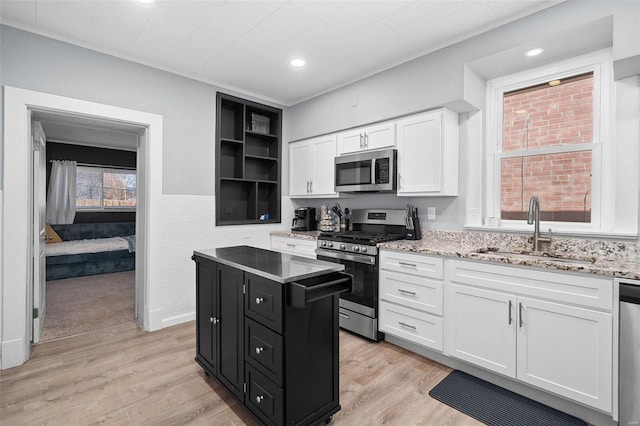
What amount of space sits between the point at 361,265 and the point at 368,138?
4.43 feet

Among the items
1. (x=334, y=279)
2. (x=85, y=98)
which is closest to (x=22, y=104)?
(x=85, y=98)

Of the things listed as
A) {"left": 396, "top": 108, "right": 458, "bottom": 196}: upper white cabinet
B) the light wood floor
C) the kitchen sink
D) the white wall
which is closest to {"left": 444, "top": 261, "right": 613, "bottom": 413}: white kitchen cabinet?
the kitchen sink

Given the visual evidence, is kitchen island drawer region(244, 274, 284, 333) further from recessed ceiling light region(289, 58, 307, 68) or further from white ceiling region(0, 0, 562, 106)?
recessed ceiling light region(289, 58, 307, 68)

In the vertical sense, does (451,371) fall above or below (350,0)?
below

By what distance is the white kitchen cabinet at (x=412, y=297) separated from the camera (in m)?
2.49

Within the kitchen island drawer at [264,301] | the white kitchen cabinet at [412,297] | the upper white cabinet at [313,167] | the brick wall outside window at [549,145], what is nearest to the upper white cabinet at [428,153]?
the brick wall outside window at [549,145]

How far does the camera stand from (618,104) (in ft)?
7.29

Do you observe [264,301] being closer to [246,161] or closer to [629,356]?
[629,356]

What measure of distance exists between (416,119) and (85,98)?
9.83 ft

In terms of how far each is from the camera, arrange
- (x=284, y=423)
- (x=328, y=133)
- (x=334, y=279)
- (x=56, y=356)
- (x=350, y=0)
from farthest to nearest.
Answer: (x=328, y=133)
(x=56, y=356)
(x=350, y=0)
(x=334, y=279)
(x=284, y=423)

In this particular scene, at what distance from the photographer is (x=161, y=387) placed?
2.21 meters

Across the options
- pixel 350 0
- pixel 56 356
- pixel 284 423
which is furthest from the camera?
pixel 56 356

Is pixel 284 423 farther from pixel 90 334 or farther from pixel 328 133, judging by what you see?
pixel 328 133

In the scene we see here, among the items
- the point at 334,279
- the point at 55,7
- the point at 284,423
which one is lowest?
the point at 284,423
